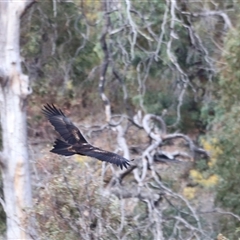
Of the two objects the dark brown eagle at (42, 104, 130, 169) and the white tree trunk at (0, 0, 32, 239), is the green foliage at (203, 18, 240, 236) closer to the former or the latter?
the white tree trunk at (0, 0, 32, 239)

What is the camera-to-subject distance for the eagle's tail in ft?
25.0

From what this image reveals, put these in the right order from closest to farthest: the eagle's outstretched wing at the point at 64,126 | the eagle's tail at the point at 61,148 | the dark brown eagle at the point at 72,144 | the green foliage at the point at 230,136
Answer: the dark brown eagle at the point at 72,144, the eagle's tail at the point at 61,148, the eagle's outstretched wing at the point at 64,126, the green foliage at the point at 230,136

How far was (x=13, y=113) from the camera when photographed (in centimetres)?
1119

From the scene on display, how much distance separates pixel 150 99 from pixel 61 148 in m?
7.77

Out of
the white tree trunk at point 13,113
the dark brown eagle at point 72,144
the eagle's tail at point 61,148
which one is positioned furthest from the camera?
the white tree trunk at point 13,113

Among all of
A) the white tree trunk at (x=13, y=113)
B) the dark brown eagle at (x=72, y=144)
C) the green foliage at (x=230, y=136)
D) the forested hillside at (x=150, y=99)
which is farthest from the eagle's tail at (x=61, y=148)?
the green foliage at (x=230, y=136)

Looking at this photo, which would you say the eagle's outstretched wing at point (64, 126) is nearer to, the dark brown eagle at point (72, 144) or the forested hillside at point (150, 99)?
the dark brown eagle at point (72, 144)

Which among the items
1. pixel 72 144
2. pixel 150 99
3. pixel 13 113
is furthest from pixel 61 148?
pixel 150 99

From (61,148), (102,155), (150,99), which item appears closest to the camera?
(102,155)

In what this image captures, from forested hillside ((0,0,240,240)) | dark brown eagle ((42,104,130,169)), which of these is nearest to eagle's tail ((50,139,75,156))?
dark brown eagle ((42,104,130,169))

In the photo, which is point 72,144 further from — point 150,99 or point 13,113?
point 150,99

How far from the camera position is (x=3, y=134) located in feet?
37.2

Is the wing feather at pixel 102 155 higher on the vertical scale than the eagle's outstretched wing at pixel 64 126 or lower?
lower

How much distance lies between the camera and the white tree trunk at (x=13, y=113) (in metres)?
11.0
